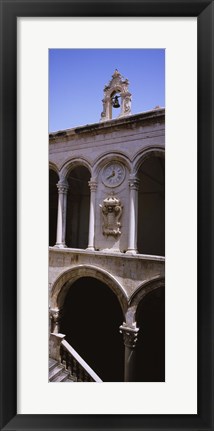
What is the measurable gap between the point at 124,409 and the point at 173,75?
331cm

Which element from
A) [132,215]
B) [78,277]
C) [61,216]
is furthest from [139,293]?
[61,216]

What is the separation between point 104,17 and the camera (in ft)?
7.06

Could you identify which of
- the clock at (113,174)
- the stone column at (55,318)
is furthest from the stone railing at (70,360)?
the clock at (113,174)

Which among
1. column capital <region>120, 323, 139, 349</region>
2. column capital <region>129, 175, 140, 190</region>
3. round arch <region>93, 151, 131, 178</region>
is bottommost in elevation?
column capital <region>120, 323, 139, 349</region>

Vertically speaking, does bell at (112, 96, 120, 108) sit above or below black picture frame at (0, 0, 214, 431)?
above

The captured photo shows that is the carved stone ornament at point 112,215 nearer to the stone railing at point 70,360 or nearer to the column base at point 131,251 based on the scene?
the column base at point 131,251

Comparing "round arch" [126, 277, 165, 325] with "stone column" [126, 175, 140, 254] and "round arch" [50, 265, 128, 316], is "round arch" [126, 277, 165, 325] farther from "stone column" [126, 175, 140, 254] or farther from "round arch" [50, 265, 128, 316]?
"stone column" [126, 175, 140, 254]

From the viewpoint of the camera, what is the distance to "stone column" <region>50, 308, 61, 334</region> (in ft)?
15.4

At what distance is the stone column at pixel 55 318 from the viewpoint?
15.4 ft

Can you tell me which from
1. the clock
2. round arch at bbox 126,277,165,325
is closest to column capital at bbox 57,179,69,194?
the clock

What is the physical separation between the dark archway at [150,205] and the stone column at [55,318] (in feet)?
11.0

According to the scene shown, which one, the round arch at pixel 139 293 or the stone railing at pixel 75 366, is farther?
the stone railing at pixel 75 366

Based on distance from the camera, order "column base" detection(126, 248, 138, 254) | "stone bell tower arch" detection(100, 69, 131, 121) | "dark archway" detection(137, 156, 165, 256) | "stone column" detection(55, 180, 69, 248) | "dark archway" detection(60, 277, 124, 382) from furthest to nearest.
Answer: "dark archway" detection(137, 156, 165, 256) → "dark archway" detection(60, 277, 124, 382) → "stone column" detection(55, 180, 69, 248) → "column base" detection(126, 248, 138, 254) → "stone bell tower arch" detection(100, 69, 131, 121)

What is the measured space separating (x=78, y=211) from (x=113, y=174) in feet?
9.98
